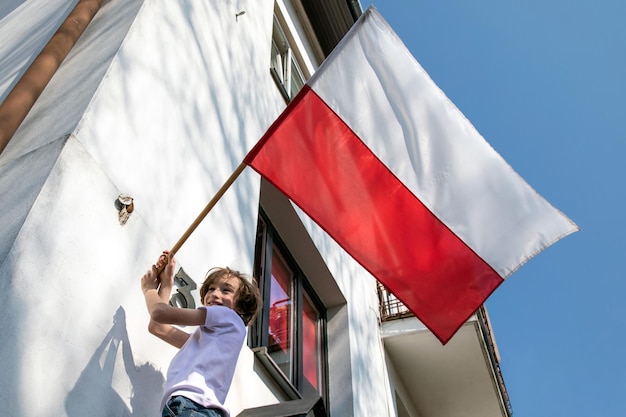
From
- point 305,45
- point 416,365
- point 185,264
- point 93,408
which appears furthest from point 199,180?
point 416,365

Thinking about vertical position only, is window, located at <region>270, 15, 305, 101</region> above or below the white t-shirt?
above

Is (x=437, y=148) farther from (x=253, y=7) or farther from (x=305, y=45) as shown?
(x=305, y=45)

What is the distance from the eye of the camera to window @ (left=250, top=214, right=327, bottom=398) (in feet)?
16.9

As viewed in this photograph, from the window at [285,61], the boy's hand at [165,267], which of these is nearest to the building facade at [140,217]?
the boy's hand at [165,267]

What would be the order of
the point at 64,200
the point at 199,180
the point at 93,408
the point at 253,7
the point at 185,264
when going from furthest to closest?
the point at 253,7 → the point at 199,180 → the point at 185,264 → the point at 64,200 → the point at 93,408

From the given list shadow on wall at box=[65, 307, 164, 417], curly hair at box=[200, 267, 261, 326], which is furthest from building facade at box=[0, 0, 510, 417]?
curly hair at box=[200, 267, 261, 326]

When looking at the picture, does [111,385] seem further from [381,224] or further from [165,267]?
[381,224]

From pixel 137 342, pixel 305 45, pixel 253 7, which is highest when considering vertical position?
pixel 305 45

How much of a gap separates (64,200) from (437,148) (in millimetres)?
2265

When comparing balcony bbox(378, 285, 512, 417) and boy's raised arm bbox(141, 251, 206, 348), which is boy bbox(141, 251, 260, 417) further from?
balcony bbox(378, 285, 512, 417)

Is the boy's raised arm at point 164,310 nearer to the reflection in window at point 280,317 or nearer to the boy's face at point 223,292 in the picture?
the boy's face at point 223,292

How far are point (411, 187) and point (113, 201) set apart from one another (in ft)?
6.00

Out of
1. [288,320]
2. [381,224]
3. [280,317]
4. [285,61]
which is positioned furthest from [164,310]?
[285,61]

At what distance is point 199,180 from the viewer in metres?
3.55
